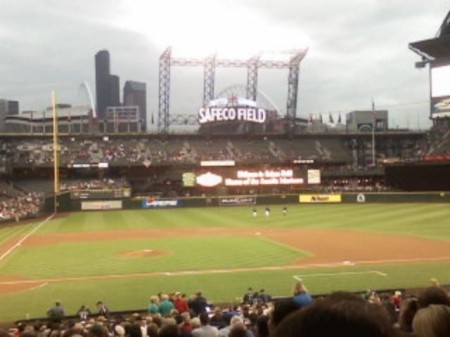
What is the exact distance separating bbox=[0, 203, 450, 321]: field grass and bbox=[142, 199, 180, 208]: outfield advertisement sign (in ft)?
49.0

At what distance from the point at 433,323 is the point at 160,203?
2523 inches

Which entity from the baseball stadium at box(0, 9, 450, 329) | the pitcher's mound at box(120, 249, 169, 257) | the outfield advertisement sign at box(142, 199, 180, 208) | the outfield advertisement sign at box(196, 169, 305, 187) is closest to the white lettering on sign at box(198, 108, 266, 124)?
the baseball stadium at box(0, 9, 450, 329)

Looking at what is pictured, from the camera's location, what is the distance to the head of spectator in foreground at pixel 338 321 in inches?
67.6

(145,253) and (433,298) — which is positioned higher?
(433,298)

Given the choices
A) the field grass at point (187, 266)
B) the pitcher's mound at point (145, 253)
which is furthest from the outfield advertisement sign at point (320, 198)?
the pitcher's mound at point (145, 253)

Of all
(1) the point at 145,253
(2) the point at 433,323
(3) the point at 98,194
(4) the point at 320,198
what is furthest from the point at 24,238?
(2) the point at 433,323

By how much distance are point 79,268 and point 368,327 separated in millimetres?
28316

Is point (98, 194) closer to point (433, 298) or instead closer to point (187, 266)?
point (187, 266)

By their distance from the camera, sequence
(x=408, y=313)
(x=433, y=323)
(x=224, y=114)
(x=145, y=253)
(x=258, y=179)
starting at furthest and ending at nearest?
1. (x=224, y=114)
2. (x=258, y=179)
3. (x=145, y=253)
4. (x=408, y=313)
5. (x=433, y=323)

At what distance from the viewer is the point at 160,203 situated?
217 ft

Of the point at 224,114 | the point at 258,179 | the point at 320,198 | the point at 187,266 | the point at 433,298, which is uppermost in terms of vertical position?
the point at 224,114

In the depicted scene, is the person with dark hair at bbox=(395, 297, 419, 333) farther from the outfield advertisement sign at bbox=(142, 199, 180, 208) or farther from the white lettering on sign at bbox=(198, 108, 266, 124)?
the white lettering on sign at bbox=(198, 108, 266, 124)

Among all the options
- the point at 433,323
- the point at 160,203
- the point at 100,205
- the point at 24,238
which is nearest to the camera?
the point at 433,323

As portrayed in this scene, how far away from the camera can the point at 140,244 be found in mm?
36969
